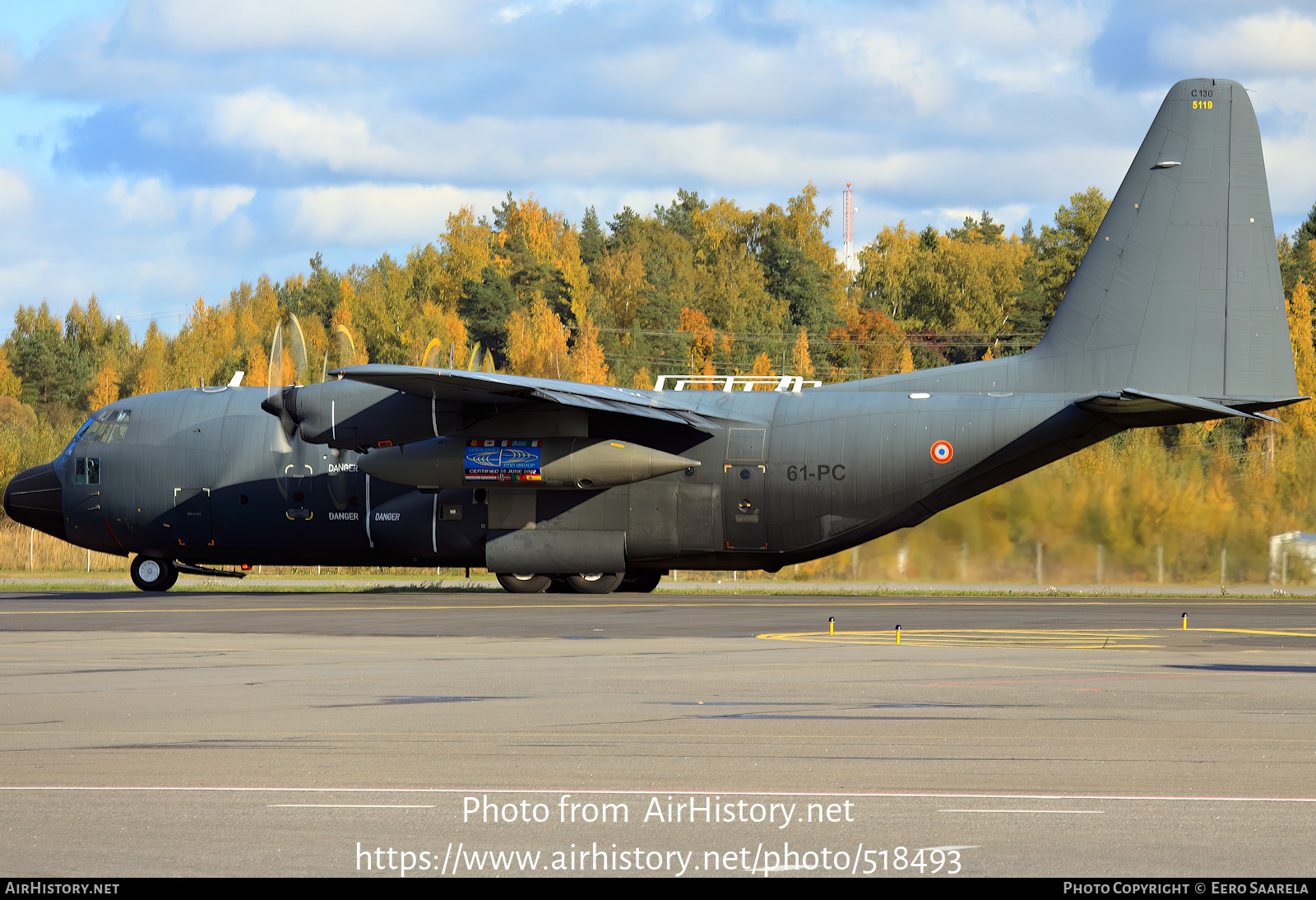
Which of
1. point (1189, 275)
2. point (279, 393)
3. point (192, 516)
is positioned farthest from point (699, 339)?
point (1189, 275)

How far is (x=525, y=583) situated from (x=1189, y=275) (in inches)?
623

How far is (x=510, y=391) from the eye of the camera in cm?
2450

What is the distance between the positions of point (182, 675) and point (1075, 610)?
16.4m

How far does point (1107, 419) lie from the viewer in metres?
25.3

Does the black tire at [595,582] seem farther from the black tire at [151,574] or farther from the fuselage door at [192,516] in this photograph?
the black tire at [151,574]

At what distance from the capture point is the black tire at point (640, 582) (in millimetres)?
30594

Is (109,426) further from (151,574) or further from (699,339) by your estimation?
(699,339)

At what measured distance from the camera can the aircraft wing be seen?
22984 millimetres

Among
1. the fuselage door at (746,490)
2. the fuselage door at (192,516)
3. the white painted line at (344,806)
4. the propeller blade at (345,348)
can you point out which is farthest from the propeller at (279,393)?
the white painted line at (344,806)

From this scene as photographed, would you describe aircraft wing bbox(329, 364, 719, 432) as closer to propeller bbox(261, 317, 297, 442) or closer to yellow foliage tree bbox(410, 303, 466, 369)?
propeller bbox(261, 317, 297, 442)

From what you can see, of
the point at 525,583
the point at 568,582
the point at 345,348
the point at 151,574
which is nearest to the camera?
the point at 345,348

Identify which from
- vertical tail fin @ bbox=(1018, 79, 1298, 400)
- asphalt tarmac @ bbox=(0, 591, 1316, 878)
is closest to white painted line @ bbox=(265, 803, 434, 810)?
asphalt tarmac @ bbox=(0, 591, 1316, 878)

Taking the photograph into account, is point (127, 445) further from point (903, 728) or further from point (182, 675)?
point (903, 728)
